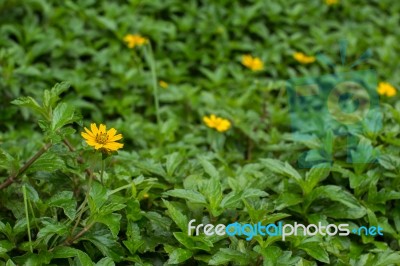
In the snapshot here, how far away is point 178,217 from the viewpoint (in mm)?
1804

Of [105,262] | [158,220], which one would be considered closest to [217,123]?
[158,220]

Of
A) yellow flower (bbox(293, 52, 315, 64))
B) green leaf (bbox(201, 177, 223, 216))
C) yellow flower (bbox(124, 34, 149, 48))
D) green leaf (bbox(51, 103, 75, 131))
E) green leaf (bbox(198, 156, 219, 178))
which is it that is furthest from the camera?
yellow flower (bbox(293, 52, 315, 64))

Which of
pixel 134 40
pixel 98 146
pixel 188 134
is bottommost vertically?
pixel 188 134

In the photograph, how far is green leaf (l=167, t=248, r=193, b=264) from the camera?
169 cm

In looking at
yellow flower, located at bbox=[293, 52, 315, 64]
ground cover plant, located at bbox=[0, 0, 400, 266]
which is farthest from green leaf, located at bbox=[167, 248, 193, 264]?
yellow flower, located at bbox=[293, 52, 315, 64]

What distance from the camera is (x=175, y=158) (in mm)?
2174

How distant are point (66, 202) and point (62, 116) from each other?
267mm

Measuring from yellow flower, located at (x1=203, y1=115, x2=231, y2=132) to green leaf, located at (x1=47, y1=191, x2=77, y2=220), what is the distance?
104 centimetres

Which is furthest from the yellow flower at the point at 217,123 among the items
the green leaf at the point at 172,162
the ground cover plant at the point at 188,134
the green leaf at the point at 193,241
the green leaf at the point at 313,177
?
the green leaf at the point at 193,241

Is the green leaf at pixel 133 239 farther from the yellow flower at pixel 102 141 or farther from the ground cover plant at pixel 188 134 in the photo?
the yellow flower at pixel 102 141

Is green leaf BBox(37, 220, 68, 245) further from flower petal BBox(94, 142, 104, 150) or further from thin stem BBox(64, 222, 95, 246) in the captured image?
flower petal BBox(94, 142, 104, 150)

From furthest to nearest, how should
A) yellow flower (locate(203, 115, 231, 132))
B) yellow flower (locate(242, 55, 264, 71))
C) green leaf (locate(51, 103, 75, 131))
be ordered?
1. yellow flower (locate(242, 55, 264, 71))
2. yellow flower (locate(203, 115, 231, 132))
3. green leaf (locate(51, 103, 75, 131))

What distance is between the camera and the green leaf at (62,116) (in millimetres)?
1736

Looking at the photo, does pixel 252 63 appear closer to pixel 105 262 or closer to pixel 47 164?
pixel 47 164
